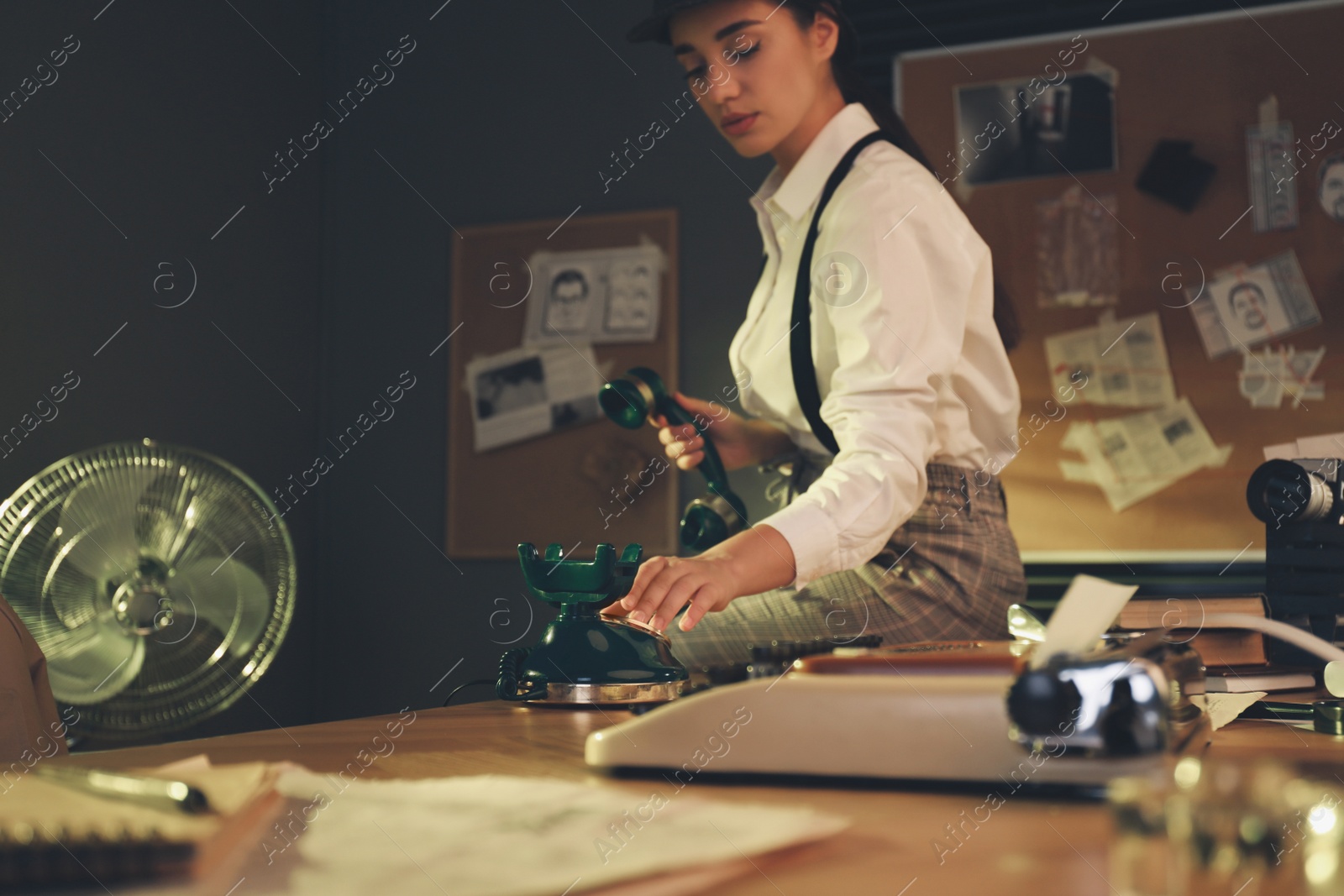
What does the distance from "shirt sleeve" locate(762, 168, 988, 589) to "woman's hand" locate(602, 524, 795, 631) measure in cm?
3

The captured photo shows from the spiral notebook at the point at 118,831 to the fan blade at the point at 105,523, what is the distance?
5.80 ft

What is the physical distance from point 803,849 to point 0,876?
289 millimetres

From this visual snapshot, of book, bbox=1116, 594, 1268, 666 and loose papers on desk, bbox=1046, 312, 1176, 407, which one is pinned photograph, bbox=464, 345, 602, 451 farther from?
book, bbox=1116, 594, 1268, 666

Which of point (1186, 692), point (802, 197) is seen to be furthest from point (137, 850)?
point (802, 197)

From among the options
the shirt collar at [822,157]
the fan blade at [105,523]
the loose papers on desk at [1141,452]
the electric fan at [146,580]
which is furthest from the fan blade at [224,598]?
the loose papers on desk at [1141,452]

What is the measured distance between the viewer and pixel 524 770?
682mm

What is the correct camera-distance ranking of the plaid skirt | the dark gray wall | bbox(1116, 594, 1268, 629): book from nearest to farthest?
1. bbox(1116, 594, 1268, 629): book
2. the plaid skirt
3. the dark gray wall

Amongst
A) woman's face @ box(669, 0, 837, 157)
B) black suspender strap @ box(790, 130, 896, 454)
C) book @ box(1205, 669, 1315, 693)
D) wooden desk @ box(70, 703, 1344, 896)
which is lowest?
book @ box(1205, 669, 1315, 693)

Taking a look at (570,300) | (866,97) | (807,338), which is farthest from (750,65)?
(570,300)

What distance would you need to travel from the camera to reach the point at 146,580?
225 centimetres

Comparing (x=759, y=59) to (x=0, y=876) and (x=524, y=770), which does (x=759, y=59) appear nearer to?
(x=524, y=770)

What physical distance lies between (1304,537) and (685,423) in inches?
31.1

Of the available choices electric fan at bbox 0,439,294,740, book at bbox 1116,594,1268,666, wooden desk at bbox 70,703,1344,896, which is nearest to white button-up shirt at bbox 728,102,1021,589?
book at bbox 1116,594,1268,666

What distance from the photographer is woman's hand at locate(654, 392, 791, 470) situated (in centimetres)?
176
